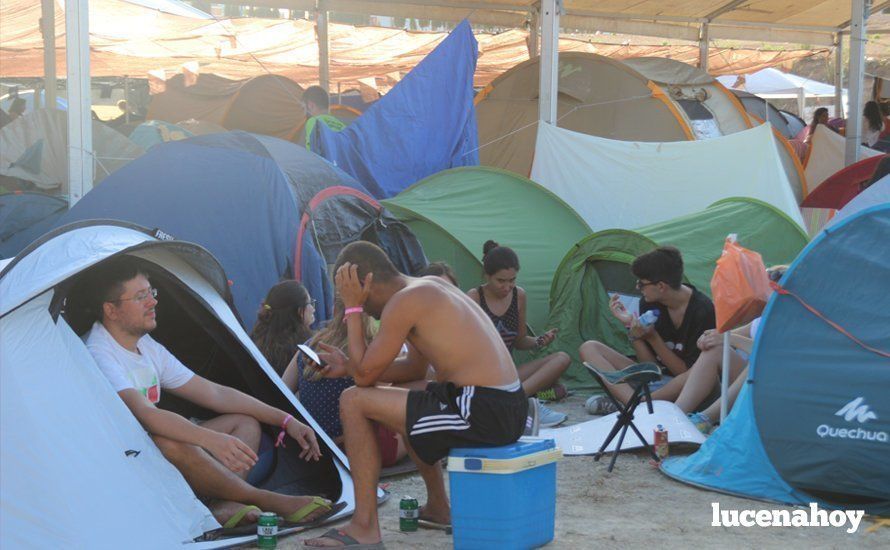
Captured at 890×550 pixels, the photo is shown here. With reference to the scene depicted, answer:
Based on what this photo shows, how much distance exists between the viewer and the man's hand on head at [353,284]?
4.23 meters

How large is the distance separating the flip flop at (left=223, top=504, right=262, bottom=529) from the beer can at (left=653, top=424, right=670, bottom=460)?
2.14 meters

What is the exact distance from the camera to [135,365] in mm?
4430

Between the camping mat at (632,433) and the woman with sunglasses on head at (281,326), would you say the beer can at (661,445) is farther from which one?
the woman with sunglasses on head at (281,326)

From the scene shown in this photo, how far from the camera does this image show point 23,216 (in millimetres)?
9094

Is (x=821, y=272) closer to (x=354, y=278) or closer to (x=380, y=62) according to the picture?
(x=354, y=278)

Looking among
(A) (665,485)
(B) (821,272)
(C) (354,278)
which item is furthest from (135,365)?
(B) (821,272)

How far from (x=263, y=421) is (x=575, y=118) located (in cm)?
952

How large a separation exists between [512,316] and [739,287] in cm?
212

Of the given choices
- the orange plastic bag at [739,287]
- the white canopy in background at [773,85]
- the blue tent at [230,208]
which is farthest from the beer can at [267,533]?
the white canopy in background at [773,85]

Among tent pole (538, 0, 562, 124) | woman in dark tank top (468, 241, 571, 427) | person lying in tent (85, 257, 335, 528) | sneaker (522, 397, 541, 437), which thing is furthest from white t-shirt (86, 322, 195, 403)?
tent pole (538, 0, 562, 124)

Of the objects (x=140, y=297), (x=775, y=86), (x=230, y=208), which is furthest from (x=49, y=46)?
(x=775, y=86)

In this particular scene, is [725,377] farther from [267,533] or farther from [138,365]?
[138,365]

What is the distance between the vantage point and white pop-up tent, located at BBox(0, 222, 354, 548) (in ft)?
12.0

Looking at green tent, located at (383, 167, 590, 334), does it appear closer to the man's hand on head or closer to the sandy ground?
the sandy ground
